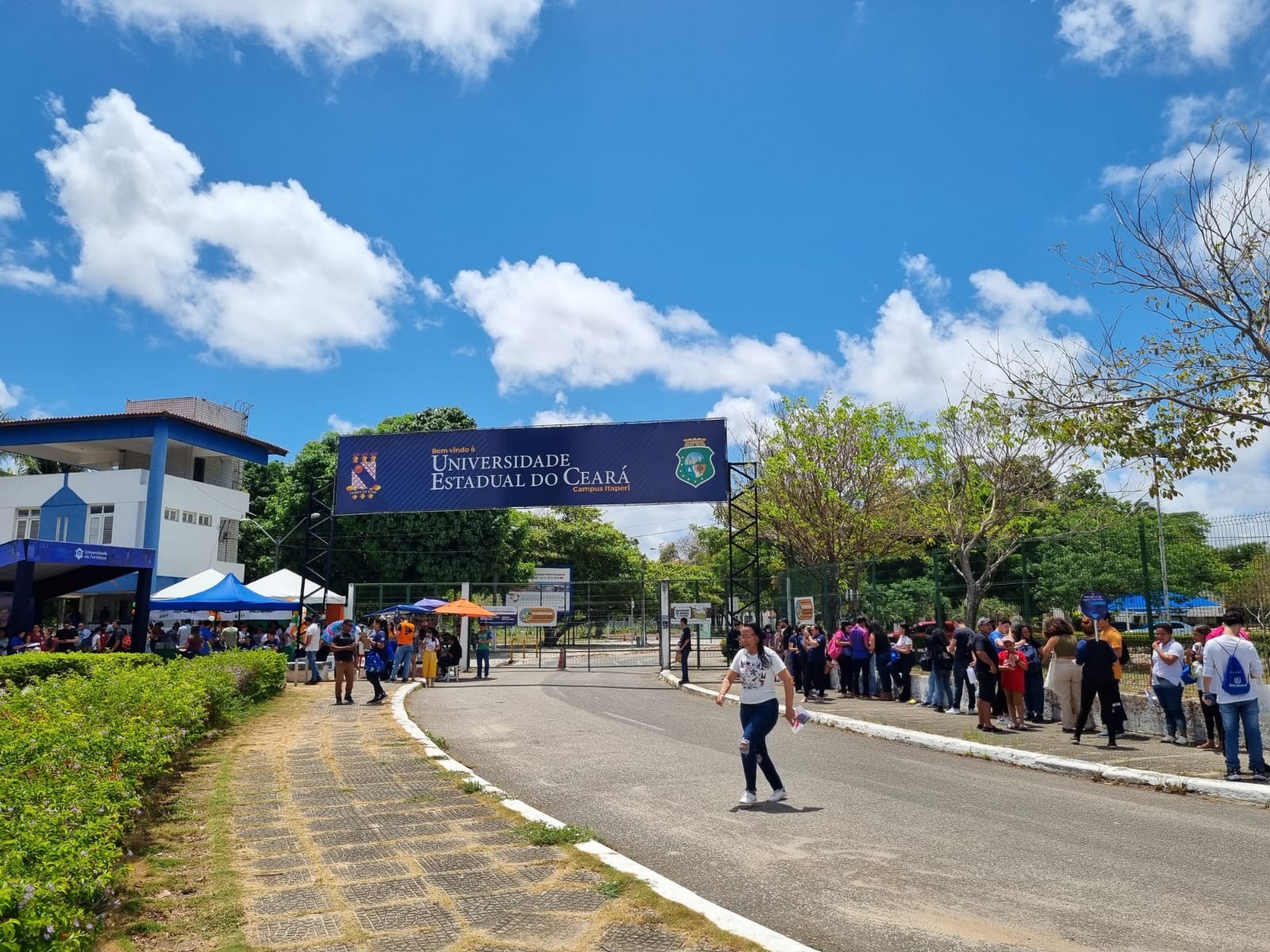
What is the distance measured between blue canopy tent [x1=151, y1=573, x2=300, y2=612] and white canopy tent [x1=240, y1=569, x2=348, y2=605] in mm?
973

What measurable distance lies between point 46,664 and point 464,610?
1296 cm

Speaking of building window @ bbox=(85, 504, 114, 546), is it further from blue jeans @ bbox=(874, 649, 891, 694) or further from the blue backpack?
the blue backpack

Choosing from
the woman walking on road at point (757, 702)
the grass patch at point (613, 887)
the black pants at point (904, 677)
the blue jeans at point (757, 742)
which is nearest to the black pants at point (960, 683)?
the black pants at point (904, 677)

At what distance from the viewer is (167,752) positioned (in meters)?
8.43

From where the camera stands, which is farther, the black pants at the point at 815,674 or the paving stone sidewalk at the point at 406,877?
the black pants at the point at 815,674

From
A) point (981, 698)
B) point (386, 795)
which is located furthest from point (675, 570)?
point (386, 795)

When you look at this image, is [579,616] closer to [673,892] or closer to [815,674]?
[815,674]

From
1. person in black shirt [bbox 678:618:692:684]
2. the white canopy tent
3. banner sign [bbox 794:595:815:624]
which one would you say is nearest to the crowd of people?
banner sign [bbox 794:595:815:624]

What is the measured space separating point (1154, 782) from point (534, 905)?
7.04 metres

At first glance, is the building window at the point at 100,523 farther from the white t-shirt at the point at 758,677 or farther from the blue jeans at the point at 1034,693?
the white t-shirt at the point at 758,677

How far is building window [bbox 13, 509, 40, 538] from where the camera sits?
129 ft

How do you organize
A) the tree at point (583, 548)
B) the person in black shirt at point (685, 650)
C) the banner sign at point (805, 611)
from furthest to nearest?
1. the tree at point (583, 548)
2. the person in black shirt at point (685, 650)
3. the banner sign at point (805, 611)

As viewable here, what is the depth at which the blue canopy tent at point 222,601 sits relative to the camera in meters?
24.0

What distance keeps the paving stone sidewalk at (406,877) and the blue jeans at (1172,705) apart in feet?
27.5
